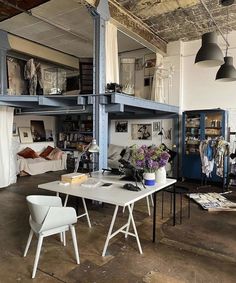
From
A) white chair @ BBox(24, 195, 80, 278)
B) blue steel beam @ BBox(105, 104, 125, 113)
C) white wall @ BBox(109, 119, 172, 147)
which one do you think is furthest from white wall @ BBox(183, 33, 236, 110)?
white chair @ BBox(24, 195, 80, 278)

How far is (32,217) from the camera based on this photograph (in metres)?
2.52

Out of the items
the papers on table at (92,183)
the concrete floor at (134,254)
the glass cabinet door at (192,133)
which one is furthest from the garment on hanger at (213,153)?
the papers on table at (92,183)

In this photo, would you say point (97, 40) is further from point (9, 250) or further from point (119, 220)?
point (9, 250)

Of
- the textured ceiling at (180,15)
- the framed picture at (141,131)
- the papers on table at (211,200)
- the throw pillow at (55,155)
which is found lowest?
the papers on table at (211,200)

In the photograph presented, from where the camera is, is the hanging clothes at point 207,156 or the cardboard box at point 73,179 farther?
the hanging clothes at point 207,156

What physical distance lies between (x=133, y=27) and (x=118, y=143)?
12.7ft

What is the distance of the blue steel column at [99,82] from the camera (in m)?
4.49

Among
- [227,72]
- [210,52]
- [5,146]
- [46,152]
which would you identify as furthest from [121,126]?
[210,52]

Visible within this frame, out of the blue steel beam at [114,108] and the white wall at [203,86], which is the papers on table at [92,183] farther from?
the white wall at [203,86]

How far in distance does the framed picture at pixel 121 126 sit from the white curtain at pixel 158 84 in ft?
4.77

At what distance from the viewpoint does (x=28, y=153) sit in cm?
793

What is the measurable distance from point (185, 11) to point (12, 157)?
5.54 m

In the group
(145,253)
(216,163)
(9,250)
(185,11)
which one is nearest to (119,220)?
(145,253)

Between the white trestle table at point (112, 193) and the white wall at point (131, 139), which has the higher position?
the white wall at point (131, 139)
